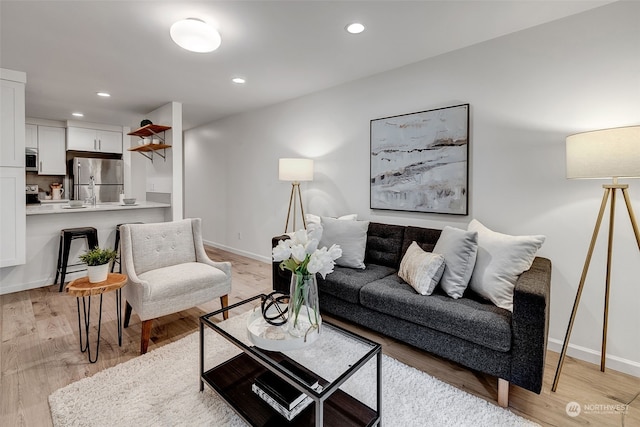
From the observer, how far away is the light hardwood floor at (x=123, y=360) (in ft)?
5.40

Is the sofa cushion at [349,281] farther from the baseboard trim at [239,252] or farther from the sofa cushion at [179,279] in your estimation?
the baseboard trim at [239,252]

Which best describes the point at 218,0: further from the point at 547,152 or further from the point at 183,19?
the point at 547,152

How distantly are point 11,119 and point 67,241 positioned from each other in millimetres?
1375

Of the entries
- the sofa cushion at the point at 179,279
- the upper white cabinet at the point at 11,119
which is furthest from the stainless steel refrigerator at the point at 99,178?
the sofa cushion at the point at 179,279

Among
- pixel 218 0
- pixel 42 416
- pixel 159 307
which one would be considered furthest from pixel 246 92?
pixel 42 416

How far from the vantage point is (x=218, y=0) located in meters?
2.00

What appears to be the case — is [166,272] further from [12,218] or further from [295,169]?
[12,218]

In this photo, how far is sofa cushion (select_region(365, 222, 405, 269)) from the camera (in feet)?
9.25

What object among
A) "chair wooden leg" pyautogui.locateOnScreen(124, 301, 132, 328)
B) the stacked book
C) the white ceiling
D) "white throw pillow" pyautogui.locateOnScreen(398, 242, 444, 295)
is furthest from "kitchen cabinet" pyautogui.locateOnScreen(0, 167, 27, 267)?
"white throw pillow" pyautogui.locateOnScreen(398, 242, 444, 295)

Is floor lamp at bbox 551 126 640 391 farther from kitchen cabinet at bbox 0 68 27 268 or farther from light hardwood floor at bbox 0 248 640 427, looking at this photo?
kitchen cabinet at bbox 0 68 27 268

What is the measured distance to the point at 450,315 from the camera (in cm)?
187

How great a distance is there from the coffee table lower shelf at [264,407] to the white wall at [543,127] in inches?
71.5

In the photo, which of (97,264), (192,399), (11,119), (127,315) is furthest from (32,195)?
(192,399)

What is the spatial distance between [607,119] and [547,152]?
373 millimetres
